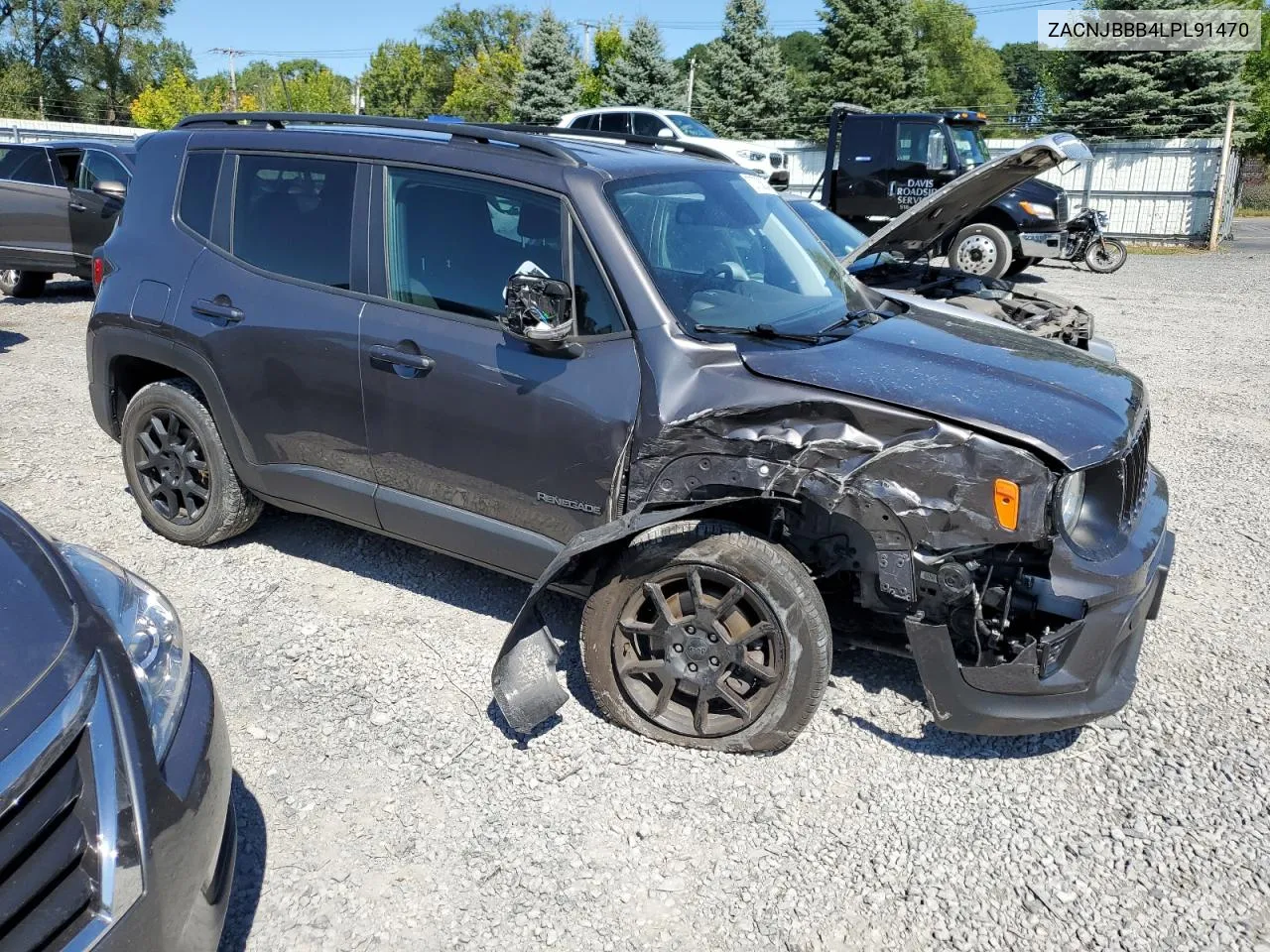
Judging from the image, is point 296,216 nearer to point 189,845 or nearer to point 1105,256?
point 189,845

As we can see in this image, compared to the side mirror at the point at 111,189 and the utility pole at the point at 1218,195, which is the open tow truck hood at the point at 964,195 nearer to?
the side mirror at the point at 111,189

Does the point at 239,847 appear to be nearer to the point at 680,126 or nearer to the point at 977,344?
the point at 977,344

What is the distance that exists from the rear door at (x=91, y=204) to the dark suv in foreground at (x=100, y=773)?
1067 centimetres

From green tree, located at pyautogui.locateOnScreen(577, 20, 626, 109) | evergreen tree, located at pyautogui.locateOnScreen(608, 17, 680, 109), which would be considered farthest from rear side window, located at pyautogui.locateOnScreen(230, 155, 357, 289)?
green tree, located at pyautogui.locateOnScreen(577, 20, 626, 109)

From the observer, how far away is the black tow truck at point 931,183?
45.0ft

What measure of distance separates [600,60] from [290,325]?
54.6 meters

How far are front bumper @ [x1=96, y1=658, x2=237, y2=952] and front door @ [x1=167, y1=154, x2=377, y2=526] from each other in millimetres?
1809

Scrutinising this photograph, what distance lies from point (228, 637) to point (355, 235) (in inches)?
68.3

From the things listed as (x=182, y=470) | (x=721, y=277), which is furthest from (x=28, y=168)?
(x=721, y=277)

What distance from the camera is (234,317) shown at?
4.24m

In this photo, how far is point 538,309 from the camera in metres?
3.35

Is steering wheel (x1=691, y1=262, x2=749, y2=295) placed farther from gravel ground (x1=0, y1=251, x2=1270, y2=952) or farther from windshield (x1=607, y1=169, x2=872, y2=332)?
gravel ground (x1=0, y1=251, x2=1270, y2=952)

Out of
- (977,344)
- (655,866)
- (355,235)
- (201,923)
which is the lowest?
(655,866)

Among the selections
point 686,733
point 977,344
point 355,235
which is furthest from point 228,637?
point 977,344
